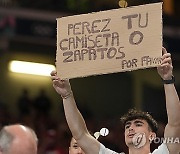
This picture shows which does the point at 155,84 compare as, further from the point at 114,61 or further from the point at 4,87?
the point at 114,61

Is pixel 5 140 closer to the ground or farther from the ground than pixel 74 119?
closer to the ground

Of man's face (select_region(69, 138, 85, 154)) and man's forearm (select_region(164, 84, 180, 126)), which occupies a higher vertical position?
man's forearm (select_region(164, 84, 180, 126))

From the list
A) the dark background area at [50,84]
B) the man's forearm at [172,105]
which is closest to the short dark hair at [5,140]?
the man's forearm at [172,105]

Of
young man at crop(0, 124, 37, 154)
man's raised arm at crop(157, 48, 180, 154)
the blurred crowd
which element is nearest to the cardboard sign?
man's raised arm at crop(157, 48, 180, 154)

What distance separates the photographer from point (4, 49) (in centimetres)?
1096

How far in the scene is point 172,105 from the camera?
429 cm

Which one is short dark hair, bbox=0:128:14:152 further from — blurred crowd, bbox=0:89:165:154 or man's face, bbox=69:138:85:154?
blurred crowd, bbox=0:89:165:154

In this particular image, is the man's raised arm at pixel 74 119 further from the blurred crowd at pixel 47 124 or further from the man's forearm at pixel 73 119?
the blurred crowd at pixel 47 124

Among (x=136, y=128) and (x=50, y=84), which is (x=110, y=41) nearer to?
(x=136, y=128)

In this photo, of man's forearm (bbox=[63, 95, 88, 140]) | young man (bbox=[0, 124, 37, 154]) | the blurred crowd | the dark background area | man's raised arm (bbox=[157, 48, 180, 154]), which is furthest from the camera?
the dark background area

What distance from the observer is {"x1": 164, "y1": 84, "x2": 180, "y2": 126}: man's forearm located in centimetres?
429

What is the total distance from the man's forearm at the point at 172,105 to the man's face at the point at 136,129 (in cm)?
32

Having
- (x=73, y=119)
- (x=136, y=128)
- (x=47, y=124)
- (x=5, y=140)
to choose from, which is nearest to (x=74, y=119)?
(x=73, y=119)

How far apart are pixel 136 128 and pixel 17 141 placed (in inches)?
56.0
